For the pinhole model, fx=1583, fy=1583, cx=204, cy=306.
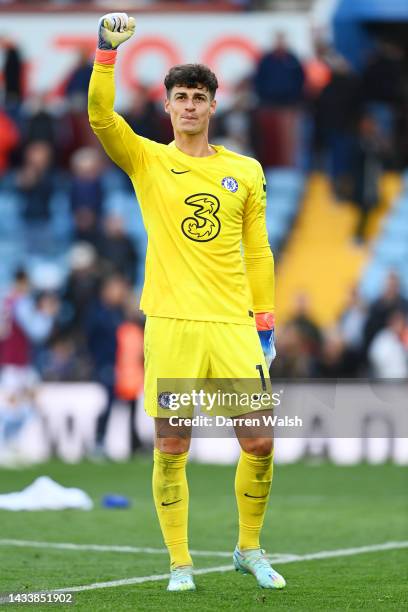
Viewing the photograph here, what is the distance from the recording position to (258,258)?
766 cm

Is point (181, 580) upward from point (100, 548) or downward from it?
upward

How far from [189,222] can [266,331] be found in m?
0.72

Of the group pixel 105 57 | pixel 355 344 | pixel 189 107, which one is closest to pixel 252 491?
pixel 189 107

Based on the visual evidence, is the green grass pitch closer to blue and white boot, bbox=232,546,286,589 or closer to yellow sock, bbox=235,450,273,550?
blue and white boot, bbox=232,546,286,589

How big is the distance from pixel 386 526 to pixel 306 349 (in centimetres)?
737

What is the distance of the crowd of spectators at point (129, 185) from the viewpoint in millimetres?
17891

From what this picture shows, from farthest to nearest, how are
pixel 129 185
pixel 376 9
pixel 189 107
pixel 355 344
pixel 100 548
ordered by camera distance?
pixel 129 185 → pixel 376 9 → pixel 355 344 → pixel 100 548 → pixel 189 107

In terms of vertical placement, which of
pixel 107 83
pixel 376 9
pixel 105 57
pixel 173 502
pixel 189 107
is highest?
pixel 105 57

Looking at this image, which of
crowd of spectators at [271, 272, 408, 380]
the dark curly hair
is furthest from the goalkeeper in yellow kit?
crowd of spectators at [271, 272, 408, 380]

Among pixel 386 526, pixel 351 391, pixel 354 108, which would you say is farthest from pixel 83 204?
pixel 386 526

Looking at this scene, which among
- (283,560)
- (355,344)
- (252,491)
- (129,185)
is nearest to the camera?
(252,491)

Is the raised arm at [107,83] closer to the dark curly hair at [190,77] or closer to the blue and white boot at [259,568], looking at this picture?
the dark curly hair at [190,77]

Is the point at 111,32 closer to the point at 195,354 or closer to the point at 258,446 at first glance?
the point at 195,354

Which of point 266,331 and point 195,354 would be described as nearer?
point 195,354
